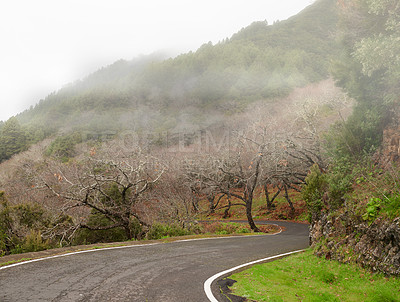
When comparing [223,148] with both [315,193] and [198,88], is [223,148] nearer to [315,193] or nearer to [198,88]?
[315,193]

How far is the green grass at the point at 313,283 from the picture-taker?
20.4 feet

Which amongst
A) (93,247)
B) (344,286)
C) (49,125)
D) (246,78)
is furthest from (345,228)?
(49,125)

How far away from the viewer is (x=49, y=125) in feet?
278

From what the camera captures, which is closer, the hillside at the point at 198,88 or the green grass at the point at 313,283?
the green grass at the point at 313,283

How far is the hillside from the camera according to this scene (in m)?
71.4

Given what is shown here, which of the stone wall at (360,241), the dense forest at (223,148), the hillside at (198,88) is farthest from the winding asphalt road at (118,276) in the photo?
the hillside at (198,88)

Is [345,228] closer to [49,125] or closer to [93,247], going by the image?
[93,247]

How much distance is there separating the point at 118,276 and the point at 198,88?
93809 mm

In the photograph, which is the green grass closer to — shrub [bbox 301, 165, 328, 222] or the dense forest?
the dense forest

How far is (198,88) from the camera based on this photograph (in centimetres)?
9688

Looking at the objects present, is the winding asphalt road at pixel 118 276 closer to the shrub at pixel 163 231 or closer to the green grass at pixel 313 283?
the green grass at pixel 313 283

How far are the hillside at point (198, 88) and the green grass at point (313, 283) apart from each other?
185ft

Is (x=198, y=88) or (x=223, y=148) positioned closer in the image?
(x=223, y=148)

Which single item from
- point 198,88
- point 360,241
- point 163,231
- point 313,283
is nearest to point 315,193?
point 360,241
